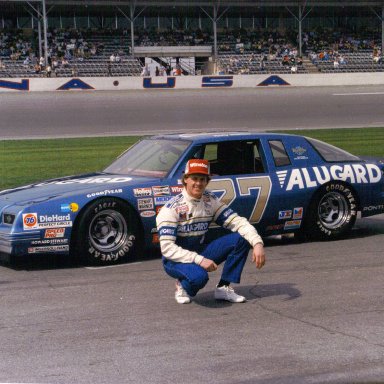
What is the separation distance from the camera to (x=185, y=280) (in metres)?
6.78

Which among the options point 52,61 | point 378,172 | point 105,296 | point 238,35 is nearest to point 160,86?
point 52,61

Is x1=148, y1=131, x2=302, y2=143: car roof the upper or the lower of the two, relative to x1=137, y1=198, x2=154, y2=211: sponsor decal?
upper

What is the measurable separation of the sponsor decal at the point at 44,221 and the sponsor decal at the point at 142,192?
A: 2.55 feet

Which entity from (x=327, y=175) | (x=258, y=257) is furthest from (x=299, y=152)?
(x=258, y=257)

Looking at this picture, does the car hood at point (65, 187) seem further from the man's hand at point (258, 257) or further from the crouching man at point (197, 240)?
the man's hand at point (258, 257)

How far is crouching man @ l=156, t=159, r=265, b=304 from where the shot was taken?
21.8 feet

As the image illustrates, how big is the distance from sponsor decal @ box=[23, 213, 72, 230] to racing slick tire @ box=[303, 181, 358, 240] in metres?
3.01

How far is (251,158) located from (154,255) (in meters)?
1.58

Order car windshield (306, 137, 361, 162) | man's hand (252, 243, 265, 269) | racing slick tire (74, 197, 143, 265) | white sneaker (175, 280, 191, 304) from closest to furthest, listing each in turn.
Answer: man's hand (252, 243, 265, 269), white sneaker (175, 280, 191, 304), racing slick tire (74, 197, 143, 265), car windshield (306, 137, 361, 162)

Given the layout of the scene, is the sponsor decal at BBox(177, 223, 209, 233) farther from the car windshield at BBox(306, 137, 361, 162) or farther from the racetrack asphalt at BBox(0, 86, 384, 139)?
the racetrack asphalt at BBox(0, 86, 384, 139)

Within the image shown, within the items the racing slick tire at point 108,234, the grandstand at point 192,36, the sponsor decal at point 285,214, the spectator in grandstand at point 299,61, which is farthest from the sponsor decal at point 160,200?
the spectator in grandstand at point 299,61

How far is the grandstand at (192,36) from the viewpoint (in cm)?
4859

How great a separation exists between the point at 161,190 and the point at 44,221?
4.37 ft

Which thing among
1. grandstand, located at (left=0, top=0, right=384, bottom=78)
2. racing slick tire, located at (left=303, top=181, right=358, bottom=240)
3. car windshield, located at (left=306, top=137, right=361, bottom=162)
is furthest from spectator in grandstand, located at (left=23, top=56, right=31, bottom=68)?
racing slick tire, located at (left=303, top=181, right=358, bottom=240)
